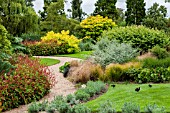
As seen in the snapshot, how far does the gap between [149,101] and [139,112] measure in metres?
1.29

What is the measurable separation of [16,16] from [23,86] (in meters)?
19.3

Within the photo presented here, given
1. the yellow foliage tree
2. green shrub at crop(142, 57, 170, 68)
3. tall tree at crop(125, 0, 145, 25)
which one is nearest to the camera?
green shrub at crop(142, 57, 170, 68)

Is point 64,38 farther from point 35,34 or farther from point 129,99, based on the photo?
point 129,99

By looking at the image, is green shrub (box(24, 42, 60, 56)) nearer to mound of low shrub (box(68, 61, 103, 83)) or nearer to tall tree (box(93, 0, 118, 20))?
mound of low shrub (box(68, 61, 103, 83))

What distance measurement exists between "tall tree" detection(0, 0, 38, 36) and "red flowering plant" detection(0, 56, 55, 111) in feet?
58.5

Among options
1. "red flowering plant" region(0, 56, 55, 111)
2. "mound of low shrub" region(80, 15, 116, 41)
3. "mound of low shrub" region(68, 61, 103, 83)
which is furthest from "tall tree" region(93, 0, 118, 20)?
"red flowering plant" region(0, 56, 55, 111)

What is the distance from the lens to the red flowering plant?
26.7ft

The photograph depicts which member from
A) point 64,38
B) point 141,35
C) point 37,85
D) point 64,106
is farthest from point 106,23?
point 64,106

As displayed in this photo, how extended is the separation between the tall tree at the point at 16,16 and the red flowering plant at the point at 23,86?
17.8 meters

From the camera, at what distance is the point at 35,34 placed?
106ft

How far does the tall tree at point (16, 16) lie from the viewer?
1059 inches

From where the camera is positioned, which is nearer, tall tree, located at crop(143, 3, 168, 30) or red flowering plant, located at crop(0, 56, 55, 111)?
red flowering plant, located at crop(0, 56, 55, 111)

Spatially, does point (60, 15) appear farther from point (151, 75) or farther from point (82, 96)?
point (82, 96)

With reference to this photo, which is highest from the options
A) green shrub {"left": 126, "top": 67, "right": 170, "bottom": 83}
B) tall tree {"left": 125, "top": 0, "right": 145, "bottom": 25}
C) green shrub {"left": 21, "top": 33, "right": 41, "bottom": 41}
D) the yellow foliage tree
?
tall tree {"left": 125, "top": 0, "right": 145, "bottom": 25}
